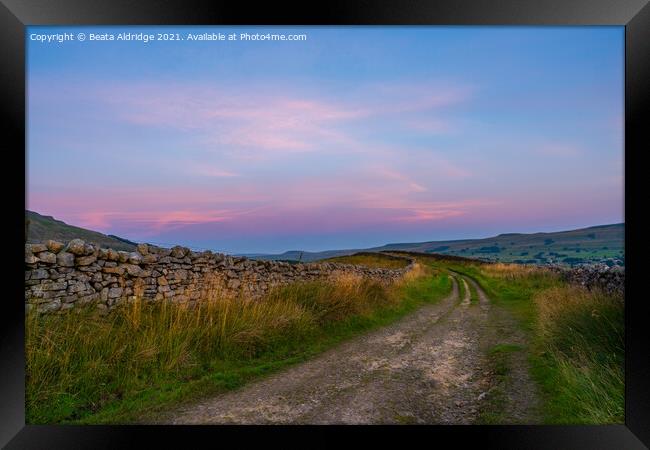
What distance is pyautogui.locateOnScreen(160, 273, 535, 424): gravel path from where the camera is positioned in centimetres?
353

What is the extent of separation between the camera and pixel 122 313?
5262 mm

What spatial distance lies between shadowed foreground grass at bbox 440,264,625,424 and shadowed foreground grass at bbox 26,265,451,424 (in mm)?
3449

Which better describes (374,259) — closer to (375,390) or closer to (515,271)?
(515,271)

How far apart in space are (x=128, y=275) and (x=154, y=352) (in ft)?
6.64

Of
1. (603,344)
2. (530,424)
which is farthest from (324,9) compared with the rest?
(603,344)

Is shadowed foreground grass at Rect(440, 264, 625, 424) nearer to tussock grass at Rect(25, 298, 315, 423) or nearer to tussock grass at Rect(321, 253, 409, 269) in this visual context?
tussock grass at Rect(25, 298, 315, 423)

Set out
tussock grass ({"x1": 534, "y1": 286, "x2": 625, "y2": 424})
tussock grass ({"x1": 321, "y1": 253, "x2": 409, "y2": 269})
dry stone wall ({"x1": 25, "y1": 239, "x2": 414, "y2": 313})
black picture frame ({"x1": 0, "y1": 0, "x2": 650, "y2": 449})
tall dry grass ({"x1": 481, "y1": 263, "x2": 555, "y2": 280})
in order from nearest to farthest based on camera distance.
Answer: black picture frame ({"x1": 0, "y1": 0, "x2": 650, "y2": 449}) → tussock grass ({"x1": 534, "y1": 286, "x2": 625, "y2": 424}) → dry stone wall ({"x1": 25, "y1": 239, "x2": 414, "y2": 313}) → tall dry grass ({"x1": 481, "y1": 263, "x2": 555, "y2": 280}) → tussock grass ({"x1": 321, "y1": 253, "x2": 409, "y2": 269})

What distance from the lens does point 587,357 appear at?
14.4ft

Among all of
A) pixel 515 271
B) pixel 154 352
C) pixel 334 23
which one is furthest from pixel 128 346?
pixel 515 271

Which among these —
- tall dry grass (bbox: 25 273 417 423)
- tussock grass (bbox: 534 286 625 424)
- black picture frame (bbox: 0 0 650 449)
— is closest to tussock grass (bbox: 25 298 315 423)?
tall dry grass (bbox: 25 273 417 423)

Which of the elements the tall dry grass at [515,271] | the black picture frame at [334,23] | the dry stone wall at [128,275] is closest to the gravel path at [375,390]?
the black picture frame at [334,23]

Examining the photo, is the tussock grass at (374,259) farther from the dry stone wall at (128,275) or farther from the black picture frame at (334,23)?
the black picture frame at (334,23)

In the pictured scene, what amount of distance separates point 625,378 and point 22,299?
655cm

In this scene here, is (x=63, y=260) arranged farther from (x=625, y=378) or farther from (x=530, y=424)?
(x=625, y=378)
